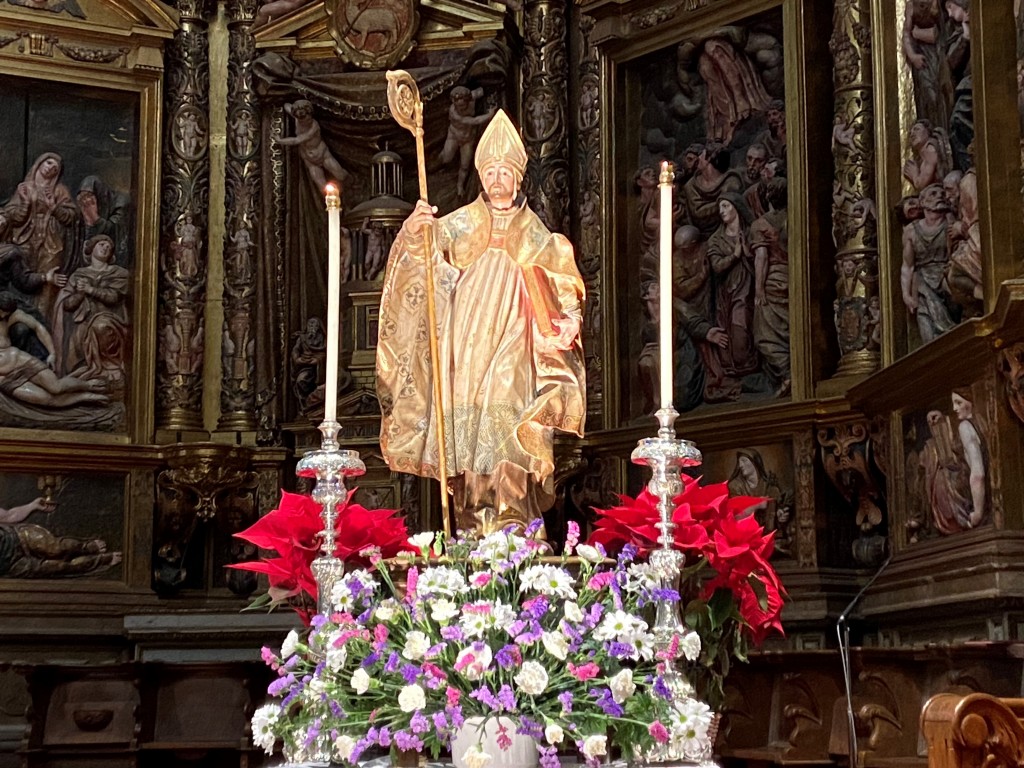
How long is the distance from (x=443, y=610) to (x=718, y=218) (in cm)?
718

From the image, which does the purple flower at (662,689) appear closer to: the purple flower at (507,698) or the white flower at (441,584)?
the purple flower at (507,698)

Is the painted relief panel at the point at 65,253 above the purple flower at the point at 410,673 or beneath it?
above

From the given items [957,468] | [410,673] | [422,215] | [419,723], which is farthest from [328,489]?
[957,468]

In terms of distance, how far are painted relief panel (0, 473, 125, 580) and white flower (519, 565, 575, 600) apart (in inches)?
306

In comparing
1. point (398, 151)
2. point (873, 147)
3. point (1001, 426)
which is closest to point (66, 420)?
point (398, 151)

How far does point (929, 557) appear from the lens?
8.87m

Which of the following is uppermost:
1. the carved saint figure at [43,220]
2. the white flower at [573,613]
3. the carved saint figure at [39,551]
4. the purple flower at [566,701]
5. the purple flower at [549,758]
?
the carved saint figure at [43,220]

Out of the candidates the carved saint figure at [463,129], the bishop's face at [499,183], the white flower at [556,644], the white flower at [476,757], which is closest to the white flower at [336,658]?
the white flower at [476,757]

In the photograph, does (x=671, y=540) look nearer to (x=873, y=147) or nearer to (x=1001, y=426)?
(x=1001, y=426)

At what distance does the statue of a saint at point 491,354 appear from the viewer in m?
6.80

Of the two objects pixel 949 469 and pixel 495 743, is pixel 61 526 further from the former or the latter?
pixel 495 743

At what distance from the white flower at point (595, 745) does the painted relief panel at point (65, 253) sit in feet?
27.5

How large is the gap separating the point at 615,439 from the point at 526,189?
2192mm

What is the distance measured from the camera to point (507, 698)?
466cm
